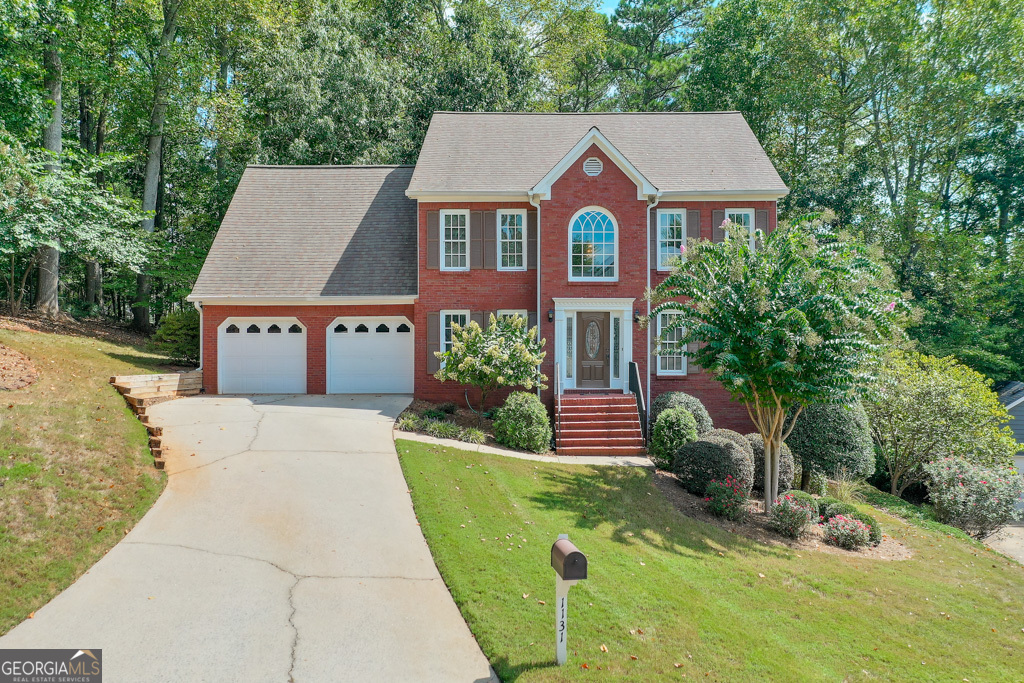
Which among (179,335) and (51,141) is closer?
(179,335)

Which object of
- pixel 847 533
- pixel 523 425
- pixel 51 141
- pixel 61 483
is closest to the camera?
pixel 61 483

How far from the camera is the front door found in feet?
53.2

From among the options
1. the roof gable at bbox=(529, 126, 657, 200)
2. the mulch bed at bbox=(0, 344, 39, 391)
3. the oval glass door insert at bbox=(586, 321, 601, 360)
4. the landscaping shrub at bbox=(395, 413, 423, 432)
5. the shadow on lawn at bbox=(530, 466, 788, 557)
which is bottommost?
the shadow on lawn at bbox=(530, 466, 788, 557)

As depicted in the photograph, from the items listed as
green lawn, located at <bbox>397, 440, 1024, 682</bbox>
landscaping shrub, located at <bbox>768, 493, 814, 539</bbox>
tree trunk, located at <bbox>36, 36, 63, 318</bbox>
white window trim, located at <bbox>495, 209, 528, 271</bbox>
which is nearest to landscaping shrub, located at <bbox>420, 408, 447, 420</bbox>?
green lawn, located at <bbox>397, 440, 1024, 682</bbox>

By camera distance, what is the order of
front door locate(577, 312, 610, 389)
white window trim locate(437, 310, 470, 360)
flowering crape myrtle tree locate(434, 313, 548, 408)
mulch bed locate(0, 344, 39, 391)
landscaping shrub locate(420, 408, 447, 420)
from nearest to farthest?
mulch bed locate(0, 344, 39, 391) → flowering crape myrtle tree locate(434, 313, 548, 408) → landscaping shrub locate(420, 408, 447, 420) → front door locate(577, 312, 610, 389) → white window trim locate(437, 310, 470, 360)

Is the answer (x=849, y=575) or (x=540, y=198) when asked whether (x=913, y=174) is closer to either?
(x=540, y=198)

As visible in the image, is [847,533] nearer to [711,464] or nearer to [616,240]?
[711,464]

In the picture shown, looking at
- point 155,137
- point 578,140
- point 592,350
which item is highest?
point 155,137

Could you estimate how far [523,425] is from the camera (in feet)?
44.2

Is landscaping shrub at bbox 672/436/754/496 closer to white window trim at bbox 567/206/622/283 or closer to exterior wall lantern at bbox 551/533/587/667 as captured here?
white window trim at bbox 567/206/622/283

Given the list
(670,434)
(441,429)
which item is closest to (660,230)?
(670,434)

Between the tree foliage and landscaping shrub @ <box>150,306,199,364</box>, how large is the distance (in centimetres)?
1976

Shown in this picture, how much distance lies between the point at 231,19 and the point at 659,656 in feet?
107

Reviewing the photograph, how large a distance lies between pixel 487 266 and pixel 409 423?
17.9 ft
